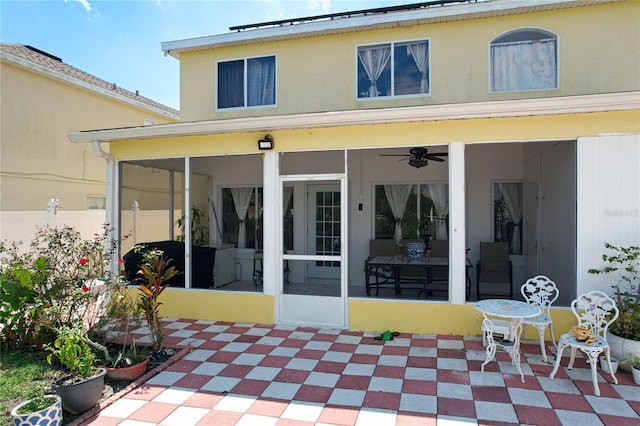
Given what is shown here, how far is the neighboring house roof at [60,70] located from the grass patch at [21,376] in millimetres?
7873

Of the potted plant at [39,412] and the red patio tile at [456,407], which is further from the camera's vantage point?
the red patio tile at [456,407]

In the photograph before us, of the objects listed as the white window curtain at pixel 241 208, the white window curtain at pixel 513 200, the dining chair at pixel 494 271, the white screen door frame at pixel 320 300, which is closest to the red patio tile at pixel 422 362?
the white screen door frame at pixel 320 300

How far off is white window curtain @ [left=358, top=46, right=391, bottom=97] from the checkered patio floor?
16.1ft

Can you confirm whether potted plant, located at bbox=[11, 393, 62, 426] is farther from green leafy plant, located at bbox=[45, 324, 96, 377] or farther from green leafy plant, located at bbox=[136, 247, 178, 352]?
green leafy plant, located at bbox=[136, 247, 178, 352]

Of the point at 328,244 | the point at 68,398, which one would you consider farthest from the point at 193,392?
the point at 328,244

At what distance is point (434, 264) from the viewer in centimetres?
704

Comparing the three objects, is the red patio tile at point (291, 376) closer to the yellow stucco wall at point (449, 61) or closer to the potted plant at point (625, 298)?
Result: the potted plant at point (625, 298)

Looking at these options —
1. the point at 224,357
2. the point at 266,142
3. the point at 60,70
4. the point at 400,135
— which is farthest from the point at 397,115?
the point at 60,70

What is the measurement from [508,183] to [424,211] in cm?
176

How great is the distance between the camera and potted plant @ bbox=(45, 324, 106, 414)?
347 centimetres

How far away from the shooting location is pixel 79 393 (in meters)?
3.49

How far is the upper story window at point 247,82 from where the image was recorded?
27.9 feet

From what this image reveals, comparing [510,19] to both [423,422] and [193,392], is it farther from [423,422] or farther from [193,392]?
[193,392]

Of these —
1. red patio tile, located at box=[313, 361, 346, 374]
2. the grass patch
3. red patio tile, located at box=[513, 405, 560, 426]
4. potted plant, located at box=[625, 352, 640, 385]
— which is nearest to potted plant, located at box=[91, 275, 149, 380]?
the grass patch
